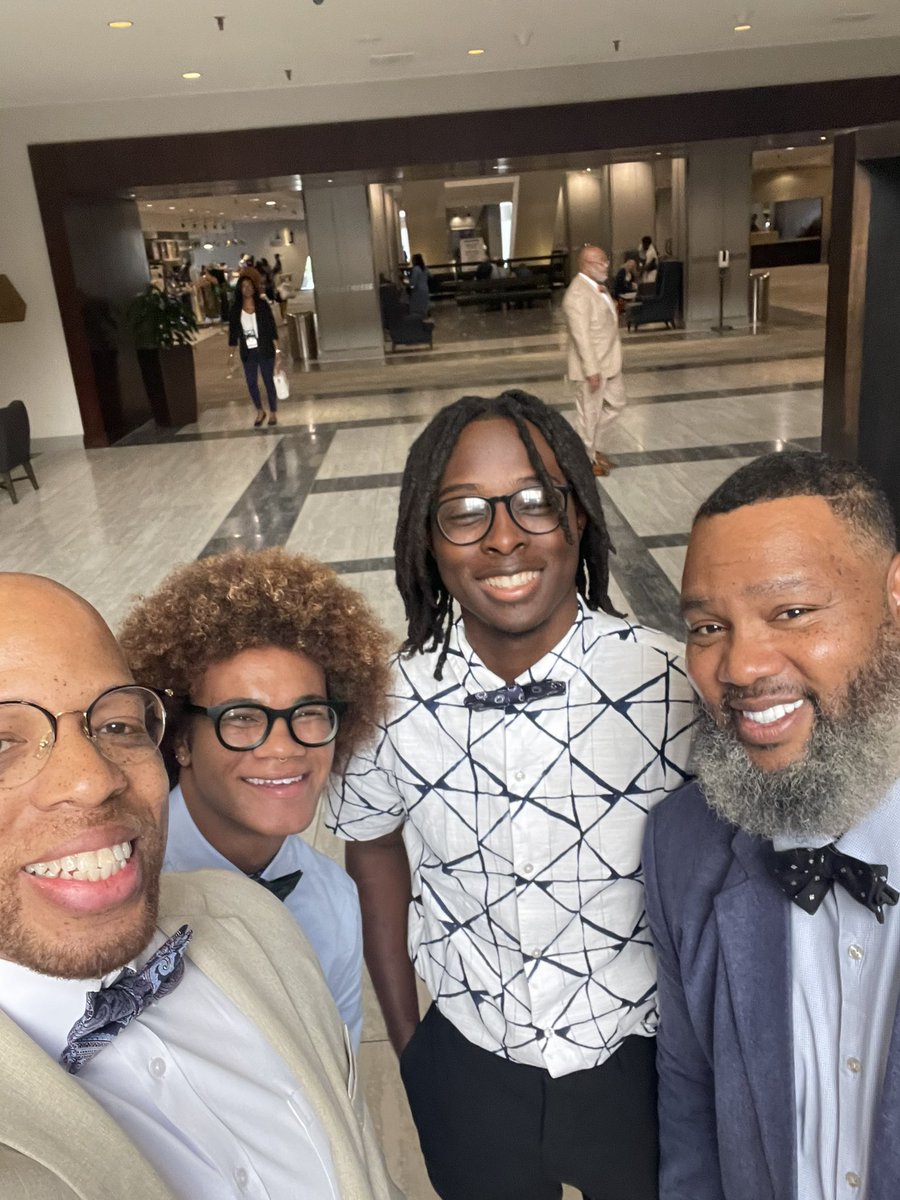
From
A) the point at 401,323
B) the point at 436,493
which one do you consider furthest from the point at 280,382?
the point at 436,493

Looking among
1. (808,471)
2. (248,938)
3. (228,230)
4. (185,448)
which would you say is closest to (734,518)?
(808,471)

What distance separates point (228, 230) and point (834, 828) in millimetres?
47145

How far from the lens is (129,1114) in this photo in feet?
3.22

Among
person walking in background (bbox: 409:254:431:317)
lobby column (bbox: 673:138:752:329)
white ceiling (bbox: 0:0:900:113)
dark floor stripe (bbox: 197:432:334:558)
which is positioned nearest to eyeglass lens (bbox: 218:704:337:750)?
dark floor stripe (bbox: 197:432:334:558)

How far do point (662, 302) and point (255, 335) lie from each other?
30.9 ft

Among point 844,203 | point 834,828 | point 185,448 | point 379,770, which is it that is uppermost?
point 844,203

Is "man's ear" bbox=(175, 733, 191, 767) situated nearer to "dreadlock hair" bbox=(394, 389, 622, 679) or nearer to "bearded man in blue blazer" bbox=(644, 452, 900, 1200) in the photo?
"dreadlock hair" bbox=(394, 389, 622, 679)

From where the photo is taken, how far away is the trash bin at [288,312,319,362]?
61.7 ft

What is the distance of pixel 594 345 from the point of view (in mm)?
7957

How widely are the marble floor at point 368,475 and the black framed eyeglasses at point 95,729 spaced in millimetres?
1659

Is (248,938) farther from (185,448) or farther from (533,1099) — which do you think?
(185,448)

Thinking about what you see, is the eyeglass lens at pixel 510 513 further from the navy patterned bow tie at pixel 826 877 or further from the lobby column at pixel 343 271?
the lobby column at pixel 343 271

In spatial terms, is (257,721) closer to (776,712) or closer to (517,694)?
(517,694)

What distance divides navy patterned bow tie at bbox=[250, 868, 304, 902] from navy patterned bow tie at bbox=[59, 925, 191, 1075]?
1.45ft
